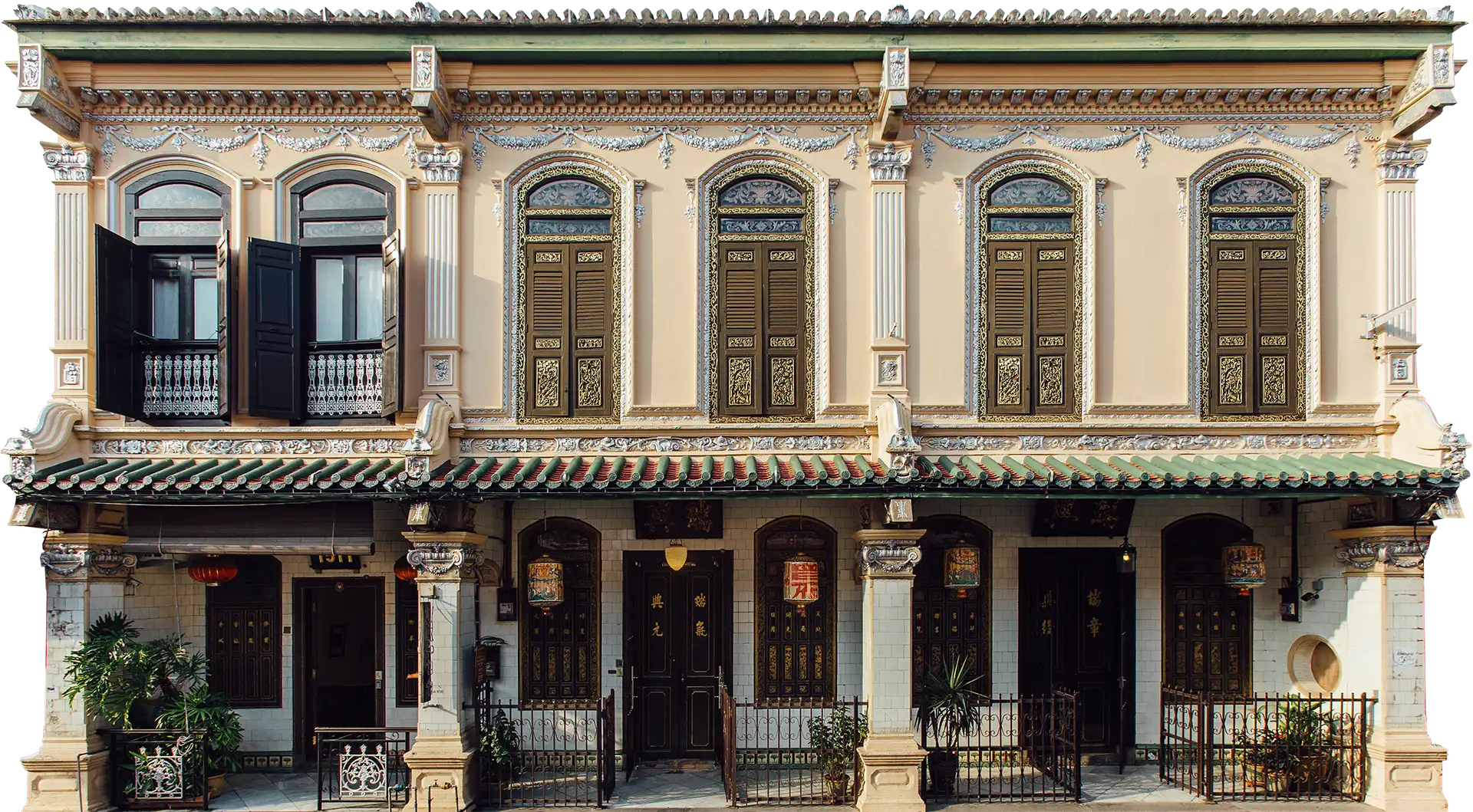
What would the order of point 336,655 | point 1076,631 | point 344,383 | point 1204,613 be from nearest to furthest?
point 344,383 → point 1204,613 → point 1076,631 → point 336,655

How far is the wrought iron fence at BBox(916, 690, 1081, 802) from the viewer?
37.6 feet

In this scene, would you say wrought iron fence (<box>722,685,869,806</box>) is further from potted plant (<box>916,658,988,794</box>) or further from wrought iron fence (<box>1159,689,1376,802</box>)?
wrought iron fence (<box>1159,689,1376,802</box>)

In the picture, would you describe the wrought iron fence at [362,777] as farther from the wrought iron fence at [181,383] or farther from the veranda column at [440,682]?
the wrought iron fence at [181,383]

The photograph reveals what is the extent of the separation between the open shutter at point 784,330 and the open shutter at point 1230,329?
5.44m

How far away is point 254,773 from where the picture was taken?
1286 cm

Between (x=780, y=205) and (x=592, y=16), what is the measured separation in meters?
3.41

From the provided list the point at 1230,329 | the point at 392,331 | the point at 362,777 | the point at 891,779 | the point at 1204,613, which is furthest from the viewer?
the point at 1204,613

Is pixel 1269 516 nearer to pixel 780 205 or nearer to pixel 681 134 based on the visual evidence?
pixel 780 205

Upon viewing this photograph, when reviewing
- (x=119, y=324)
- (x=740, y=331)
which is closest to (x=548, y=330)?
(x=740, y=331)

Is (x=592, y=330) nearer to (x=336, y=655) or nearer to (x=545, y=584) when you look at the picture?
(x=545, y=584)

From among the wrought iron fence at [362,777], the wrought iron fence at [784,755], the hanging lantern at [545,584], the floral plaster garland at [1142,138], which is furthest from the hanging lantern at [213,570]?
the floral plaster garland at [1142,138]

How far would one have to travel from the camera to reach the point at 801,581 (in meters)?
12.4

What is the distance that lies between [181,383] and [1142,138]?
13144mm

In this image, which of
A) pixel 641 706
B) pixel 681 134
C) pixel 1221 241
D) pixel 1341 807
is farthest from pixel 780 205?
pixel 1341 807
